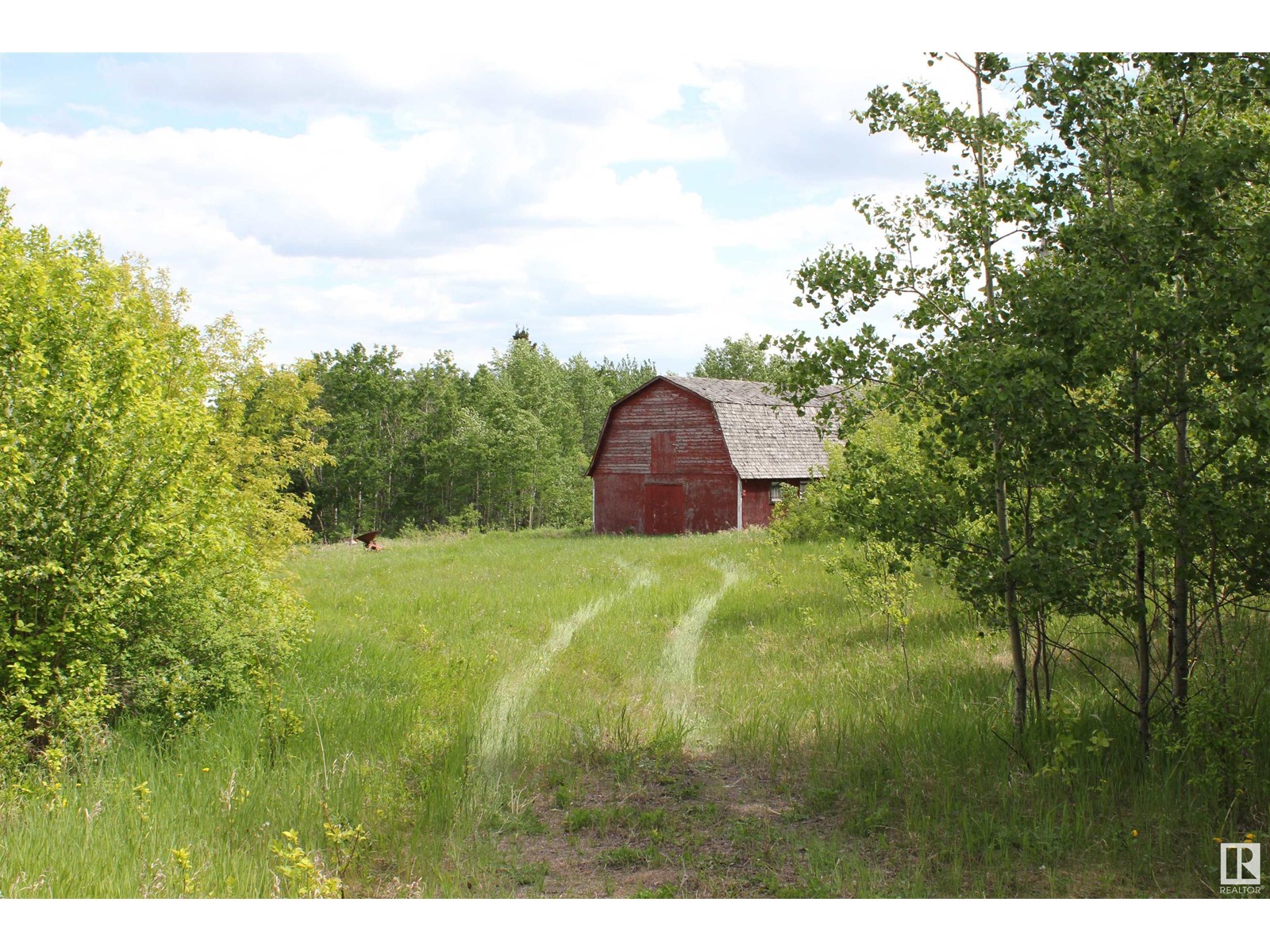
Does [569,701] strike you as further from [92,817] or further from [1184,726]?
[1184,726]

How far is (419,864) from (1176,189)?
648 cm

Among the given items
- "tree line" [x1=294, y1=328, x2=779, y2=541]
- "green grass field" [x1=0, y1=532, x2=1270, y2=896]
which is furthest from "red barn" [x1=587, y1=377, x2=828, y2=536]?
"green grass field" [x1=0, y1=532, x2=1270, y2=896]

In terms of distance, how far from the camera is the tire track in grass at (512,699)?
7801mm

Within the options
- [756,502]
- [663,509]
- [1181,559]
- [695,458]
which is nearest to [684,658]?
[1181,559]

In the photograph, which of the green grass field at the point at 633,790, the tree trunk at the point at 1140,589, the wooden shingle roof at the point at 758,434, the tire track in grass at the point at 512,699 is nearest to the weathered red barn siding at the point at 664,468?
the wooden shingle roof at the point at 758,434

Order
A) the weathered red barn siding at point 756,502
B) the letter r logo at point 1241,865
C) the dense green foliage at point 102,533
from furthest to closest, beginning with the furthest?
the weathered red barn siding at point 756,502 → the dense green foliage at point 102,533 → the letter r logo at point 1241,865

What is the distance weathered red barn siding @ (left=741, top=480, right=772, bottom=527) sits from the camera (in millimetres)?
34219

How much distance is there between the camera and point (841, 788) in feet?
23.0

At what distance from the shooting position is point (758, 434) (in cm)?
3575

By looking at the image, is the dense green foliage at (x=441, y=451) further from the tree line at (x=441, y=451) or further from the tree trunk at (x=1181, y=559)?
the tree trunk at (x=1181, y=559)

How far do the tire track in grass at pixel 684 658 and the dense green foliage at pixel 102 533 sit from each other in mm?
4295

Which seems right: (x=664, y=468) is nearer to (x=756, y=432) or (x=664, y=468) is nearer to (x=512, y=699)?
(x=756, y=432)

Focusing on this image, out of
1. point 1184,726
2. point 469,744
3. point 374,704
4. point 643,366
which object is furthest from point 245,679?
point 643,366

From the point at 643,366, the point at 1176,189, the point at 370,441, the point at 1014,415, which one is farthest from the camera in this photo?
the point at 643,366
